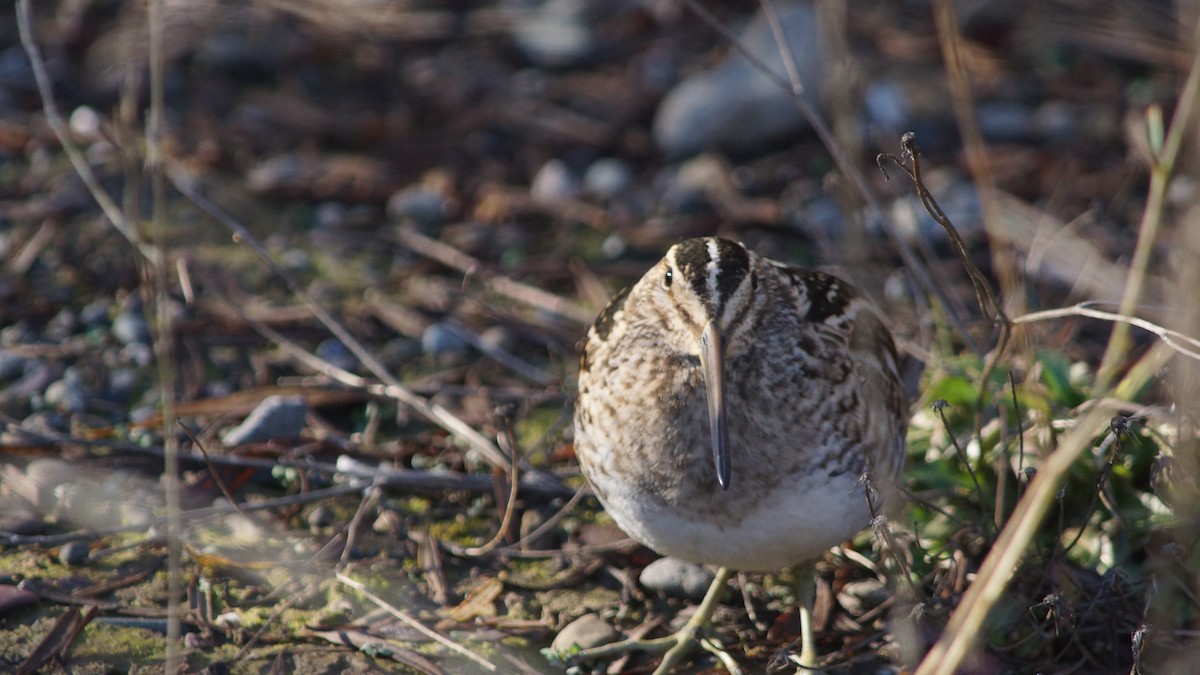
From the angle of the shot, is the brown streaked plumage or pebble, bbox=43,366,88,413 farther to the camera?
pebble, bbox=43,366,88,413

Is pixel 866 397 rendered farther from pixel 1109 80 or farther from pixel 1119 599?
pixel 1109 80

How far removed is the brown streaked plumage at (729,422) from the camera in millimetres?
3387

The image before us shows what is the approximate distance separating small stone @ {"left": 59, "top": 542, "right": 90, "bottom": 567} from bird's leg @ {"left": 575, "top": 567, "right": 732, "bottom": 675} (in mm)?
1676

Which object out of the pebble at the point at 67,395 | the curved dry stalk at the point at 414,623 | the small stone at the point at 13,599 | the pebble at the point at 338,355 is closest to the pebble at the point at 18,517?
the small stone at the point at 13,599

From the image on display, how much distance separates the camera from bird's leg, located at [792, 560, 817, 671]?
147 inches

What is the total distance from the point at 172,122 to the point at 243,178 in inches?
25.2

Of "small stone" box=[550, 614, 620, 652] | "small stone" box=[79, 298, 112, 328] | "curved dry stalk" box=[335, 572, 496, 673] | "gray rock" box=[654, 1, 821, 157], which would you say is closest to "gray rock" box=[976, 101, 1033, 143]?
"gray rock" box=[654, 1, 821, 157]

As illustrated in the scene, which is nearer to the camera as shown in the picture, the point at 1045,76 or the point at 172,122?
the point at 172,122

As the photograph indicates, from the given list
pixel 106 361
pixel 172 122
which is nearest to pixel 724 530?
pixel 106 361

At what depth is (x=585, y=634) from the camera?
A: 3.89 metres

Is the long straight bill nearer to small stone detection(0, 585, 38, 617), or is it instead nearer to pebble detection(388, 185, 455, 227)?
small stone detection(0, 585, 38, 617)

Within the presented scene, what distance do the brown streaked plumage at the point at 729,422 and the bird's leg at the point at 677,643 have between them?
0.42 metres

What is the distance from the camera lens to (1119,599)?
3.60m

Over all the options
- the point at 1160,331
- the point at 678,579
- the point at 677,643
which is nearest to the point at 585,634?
Result: the point at 677,643
